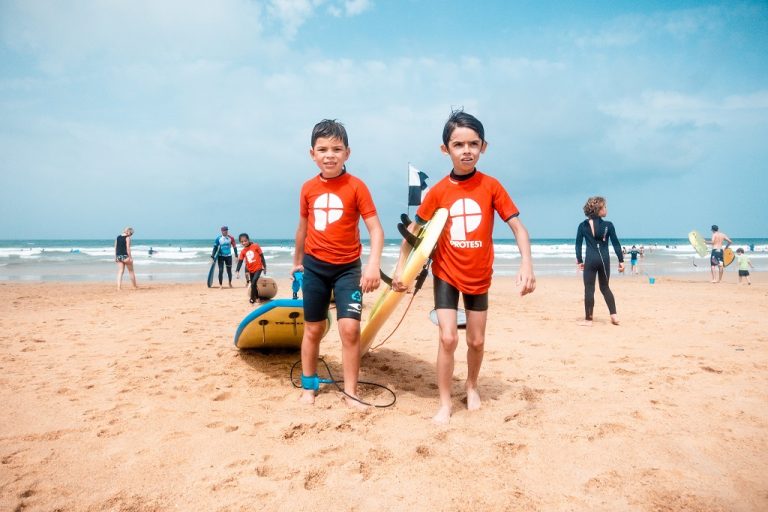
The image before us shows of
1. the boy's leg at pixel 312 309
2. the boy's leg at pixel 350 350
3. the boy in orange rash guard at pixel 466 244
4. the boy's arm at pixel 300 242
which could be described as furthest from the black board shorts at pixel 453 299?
the boy's arm at pixel 300 242

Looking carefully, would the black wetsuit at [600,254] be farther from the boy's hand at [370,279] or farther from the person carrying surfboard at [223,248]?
the person carrying surfboard at [223,248]

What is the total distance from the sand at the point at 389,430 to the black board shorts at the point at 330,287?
2.47ft

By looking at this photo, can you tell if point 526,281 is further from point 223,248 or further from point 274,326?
point 223,248

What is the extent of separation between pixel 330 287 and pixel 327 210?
63 cm

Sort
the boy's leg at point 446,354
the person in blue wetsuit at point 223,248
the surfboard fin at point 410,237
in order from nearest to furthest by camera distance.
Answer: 1. the boy's leg at point 446,354
2. the surfboard fin at point 410,237
3. the person in blue wetsuit at point 223,248

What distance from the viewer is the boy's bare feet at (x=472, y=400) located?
3.37 meters

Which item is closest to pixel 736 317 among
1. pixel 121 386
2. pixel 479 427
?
pixel 479 427

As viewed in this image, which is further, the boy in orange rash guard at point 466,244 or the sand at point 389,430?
the boy in orange rash guard at point 466,244

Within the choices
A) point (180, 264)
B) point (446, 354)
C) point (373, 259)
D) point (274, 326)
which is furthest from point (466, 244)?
point (180, 264)

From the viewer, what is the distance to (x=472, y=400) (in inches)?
134

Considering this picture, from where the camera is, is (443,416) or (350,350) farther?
(350,350)

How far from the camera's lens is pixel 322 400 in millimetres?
3584

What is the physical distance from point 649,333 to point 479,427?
4504 mm

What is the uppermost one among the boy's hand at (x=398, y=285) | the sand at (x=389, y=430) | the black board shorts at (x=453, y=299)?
the boy's hand at (x=398, y=285)
